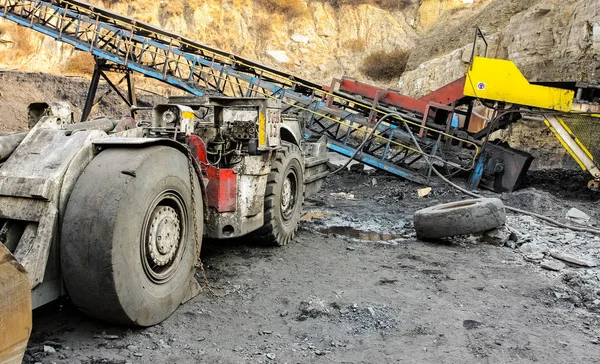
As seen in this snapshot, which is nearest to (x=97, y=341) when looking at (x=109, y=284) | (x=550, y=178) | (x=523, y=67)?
(x=109, y=284)

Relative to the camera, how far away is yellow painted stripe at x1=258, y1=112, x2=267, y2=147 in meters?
5.04

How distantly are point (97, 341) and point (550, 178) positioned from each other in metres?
9.88

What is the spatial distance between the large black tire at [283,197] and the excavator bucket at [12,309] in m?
3.36

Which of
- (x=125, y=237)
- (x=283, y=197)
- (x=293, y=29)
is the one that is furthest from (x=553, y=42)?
(x=293, y=29)

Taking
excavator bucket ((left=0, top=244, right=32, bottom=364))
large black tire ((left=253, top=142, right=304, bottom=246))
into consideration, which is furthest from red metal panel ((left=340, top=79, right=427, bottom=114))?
excavator bucket ((left=0, top=244, right=32, bottom=364))

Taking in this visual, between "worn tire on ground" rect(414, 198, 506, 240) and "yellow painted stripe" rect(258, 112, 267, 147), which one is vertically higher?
"yellow painted stripe" rect(258, 112, 267, 147)

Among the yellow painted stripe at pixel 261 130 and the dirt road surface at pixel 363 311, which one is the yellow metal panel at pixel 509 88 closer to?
the dirt road surface at pixel 363 311

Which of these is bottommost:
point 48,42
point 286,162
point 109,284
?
point 109,284

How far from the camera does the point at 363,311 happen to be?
13.2 ft

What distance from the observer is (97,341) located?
3.14 meters

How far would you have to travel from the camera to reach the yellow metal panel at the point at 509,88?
29.1 feet

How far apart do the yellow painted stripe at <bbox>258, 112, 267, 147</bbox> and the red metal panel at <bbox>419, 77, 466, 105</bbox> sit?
5.82 meters

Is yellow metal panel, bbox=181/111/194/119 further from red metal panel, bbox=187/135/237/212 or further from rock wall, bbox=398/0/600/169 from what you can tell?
rock wall, bbox=398/0/600/169

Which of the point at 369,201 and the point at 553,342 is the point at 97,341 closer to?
the point at 553,342
